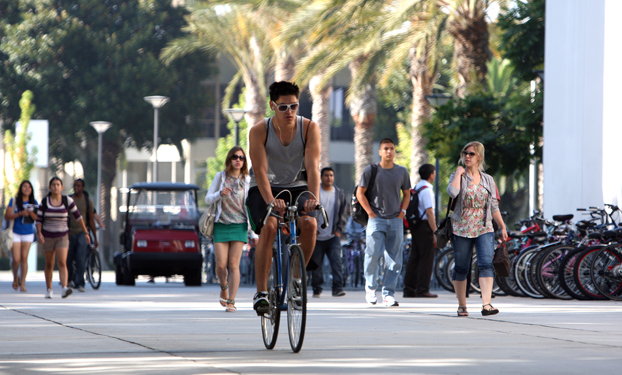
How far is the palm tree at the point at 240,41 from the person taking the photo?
113 ft

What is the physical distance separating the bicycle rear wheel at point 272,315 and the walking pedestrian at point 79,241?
9.02m

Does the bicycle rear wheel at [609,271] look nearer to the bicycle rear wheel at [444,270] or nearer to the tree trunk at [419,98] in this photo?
the bicycle rear wheel at [444,270]

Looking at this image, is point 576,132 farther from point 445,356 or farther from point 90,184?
point 90,184

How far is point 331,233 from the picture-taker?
46.5ft

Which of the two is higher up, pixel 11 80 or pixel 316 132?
pixel 11 80

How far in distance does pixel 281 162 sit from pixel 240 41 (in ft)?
96.6

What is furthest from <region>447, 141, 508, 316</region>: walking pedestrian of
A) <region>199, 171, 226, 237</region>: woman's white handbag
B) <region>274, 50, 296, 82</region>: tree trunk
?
<region>274, 50, 296, 82</region>: tree trunk

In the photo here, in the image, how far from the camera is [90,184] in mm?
45281

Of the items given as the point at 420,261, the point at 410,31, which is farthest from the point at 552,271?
the point at 410,31

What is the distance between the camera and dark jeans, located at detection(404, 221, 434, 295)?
13578 mm

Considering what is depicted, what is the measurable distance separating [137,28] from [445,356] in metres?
40.2

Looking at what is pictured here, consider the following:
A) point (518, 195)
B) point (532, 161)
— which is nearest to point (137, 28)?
point (518, 195)

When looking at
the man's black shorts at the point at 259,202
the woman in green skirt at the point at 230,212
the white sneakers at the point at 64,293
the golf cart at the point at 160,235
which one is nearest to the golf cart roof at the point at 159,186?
the golf cart at the point at 160,235

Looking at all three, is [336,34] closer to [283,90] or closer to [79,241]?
[79,241]
